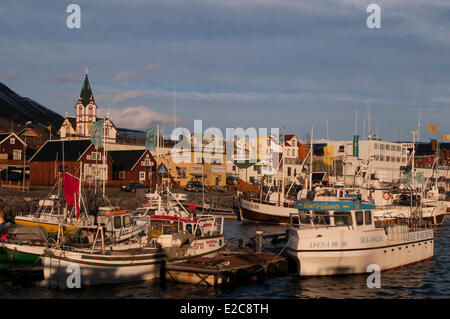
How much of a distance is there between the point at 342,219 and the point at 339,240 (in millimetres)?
1524

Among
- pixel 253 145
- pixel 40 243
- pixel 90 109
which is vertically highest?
pixel 90 109

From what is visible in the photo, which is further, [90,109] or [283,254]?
[90,109]

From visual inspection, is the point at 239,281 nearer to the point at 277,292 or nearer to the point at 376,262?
the point at 277,292

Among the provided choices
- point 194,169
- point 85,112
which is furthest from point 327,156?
point 85,112

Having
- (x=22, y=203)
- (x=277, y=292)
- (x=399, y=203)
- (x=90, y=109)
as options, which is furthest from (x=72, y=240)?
(x=90, y=109)

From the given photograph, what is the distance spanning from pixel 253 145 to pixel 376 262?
70.9 meters

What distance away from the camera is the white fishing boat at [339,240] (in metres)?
27.8

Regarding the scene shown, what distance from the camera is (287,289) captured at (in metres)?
26.6

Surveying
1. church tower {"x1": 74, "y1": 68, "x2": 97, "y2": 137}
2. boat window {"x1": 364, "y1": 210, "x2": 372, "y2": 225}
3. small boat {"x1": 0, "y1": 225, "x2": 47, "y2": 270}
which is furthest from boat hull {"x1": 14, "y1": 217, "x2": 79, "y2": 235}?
church tower {"x1": 74, "y1": 68, "x2": 97, "y2": 137}

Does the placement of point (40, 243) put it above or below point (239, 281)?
above

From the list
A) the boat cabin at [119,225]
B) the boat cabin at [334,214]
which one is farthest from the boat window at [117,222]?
the boat cabin at [334,214]

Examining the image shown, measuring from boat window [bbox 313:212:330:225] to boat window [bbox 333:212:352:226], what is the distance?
1.44ft
